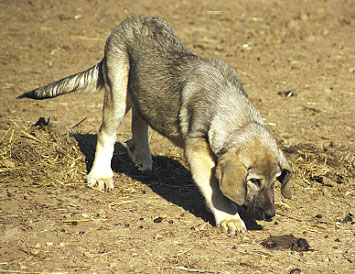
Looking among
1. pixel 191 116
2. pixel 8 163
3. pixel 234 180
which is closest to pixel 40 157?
pixel 8 163

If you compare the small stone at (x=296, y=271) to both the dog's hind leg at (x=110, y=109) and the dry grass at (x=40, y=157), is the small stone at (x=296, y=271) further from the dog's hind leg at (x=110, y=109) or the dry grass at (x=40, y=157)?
the dry grass at (x=40, y=157)

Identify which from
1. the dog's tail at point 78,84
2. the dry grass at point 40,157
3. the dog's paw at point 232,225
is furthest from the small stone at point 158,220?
the dog's tail at point 78,84

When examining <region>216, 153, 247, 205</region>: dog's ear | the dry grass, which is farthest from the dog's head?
the dry grass

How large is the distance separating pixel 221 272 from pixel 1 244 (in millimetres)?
1986

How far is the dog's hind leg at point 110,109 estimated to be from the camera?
6980mm

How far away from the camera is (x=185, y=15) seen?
51.1ft

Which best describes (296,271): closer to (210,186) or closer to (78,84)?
(210,186)

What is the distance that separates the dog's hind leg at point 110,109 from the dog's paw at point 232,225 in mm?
1758

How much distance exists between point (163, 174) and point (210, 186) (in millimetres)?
1723

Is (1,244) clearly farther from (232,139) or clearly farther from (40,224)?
(232,139)

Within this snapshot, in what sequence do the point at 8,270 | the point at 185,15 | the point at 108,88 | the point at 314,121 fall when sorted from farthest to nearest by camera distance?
the point at 185,15, the point at 314,121, the point at 108,88, the point at 8,270

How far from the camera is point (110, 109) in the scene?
7.08 m

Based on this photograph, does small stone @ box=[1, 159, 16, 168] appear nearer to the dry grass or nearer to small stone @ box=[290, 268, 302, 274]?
the dry grass

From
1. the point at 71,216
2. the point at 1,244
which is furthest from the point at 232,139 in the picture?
the point at 1,244
